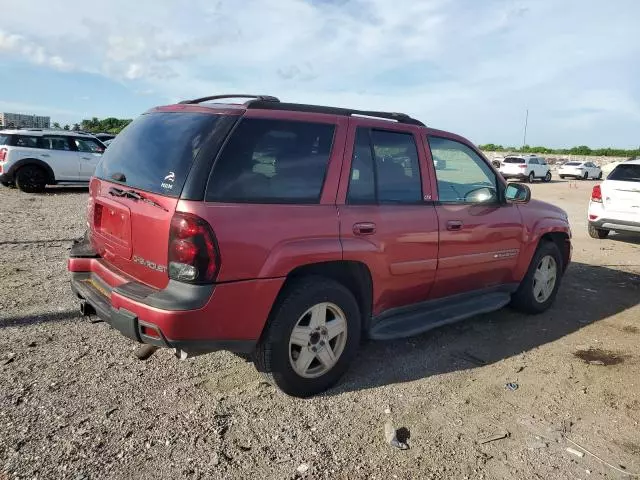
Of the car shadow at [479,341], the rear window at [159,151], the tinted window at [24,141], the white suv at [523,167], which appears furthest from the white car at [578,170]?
the rear window at [159,151]

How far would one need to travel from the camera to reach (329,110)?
11.7 ft

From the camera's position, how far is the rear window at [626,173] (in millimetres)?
9235

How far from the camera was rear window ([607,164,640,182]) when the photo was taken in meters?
9.24

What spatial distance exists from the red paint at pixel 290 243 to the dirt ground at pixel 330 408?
21.9 inches

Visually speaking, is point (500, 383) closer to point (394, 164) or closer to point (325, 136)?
point (394, 164)

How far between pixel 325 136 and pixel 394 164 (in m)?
0.68

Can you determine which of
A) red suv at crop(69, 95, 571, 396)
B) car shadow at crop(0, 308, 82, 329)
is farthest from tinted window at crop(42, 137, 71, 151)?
red suv at crop(69, 95, 571, 396)

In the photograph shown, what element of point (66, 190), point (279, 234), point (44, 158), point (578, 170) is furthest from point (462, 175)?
point (578, 170)

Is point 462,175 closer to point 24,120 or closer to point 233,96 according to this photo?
point 233,96

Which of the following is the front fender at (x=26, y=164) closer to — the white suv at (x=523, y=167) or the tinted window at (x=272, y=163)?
the tinted window at (x=272, y=163)

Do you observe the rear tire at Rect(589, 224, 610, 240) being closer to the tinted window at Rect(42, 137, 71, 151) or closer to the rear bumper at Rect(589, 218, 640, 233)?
the rear bumper at Rect(589, 218, 640, 233)

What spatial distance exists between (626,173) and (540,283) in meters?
5.61

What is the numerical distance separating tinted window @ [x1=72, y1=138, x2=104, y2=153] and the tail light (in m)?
13.2

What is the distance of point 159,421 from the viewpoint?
3.00 meters
